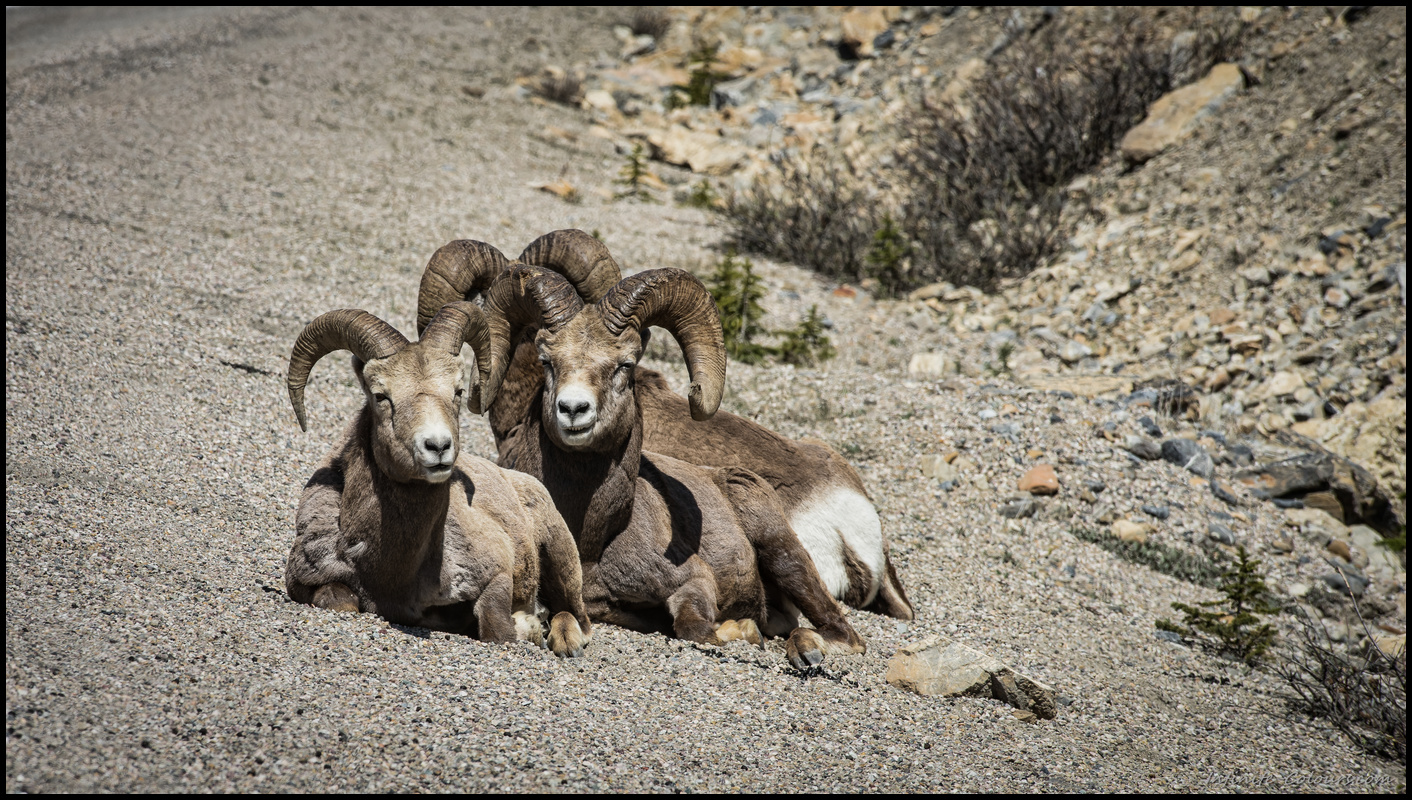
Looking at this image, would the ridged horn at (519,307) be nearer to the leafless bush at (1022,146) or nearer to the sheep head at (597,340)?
the sheep head at (597,340)

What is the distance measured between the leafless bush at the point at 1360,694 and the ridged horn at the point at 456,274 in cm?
625

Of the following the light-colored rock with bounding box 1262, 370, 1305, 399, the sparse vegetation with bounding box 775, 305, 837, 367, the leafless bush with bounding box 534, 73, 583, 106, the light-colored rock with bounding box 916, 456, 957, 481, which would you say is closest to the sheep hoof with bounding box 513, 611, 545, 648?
the light-colored rock with bounding box 916, 456, 957, 481

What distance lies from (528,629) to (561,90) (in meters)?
18.1

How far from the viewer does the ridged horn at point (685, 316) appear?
595cm

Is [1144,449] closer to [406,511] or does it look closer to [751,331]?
[751,331]

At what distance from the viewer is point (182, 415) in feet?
25.2

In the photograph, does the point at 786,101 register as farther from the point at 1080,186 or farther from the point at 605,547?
the point at 605,547

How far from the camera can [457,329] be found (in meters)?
5.05

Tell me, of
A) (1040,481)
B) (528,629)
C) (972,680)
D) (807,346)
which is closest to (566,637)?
(528,629)

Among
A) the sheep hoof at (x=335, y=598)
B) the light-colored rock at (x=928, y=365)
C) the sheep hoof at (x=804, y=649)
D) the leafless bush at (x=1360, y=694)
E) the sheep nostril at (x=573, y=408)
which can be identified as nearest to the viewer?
the sheep hoof at (x=335, y=598)

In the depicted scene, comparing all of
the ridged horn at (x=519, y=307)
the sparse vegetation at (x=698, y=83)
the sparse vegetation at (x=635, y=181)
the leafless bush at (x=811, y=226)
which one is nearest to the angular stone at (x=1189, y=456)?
the leafless bush at (x=811, y=226)

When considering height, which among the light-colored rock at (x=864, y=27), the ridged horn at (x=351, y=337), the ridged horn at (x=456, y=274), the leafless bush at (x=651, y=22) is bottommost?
the ridged horn at (x=351, y=337)

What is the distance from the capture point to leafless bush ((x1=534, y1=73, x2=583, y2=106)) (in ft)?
70.4

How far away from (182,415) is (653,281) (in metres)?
4.18
